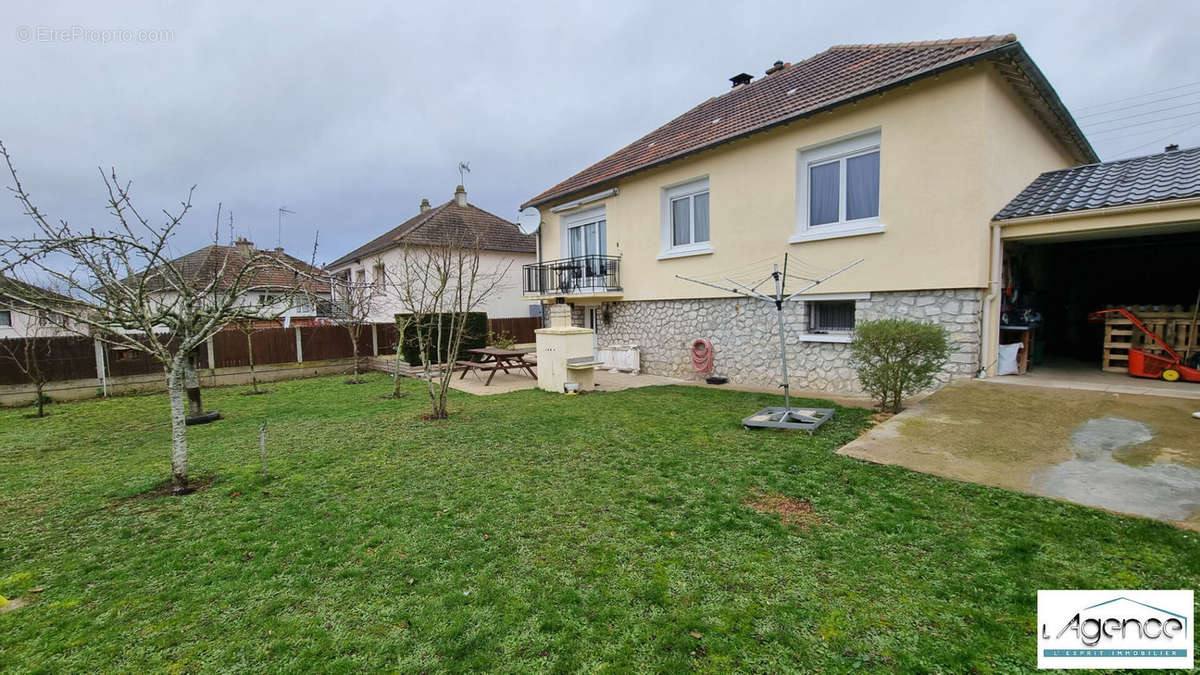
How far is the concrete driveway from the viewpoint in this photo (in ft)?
12.0

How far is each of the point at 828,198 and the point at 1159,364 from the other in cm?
565

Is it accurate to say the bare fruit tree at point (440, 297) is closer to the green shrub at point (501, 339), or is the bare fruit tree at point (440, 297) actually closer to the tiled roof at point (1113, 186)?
the green shrub at point (501, 339)

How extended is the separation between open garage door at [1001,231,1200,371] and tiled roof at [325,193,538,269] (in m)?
15.9

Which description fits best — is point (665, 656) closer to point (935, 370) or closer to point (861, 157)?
point (935, 370)

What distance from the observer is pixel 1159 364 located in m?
7.45

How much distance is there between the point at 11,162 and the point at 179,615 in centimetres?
479

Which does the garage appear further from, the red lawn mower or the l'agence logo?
the l'agence logo

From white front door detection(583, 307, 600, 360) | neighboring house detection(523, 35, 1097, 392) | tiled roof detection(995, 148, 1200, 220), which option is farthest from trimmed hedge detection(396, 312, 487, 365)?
tiled roof detection(995, 148, 1200, 220)

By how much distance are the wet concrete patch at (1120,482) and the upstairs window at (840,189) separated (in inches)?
190

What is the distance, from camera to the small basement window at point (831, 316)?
9.37 meters

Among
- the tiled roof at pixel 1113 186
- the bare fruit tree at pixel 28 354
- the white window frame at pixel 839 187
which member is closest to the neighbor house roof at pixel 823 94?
the white window frame at pixel 839 187

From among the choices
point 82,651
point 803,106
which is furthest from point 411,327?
point 82,651

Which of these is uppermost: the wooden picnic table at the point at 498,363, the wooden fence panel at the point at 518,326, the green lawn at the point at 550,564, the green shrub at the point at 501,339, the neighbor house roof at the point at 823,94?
the neighbor house roof at the point at 823,94

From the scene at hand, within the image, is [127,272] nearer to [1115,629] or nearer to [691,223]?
[1115,629]
